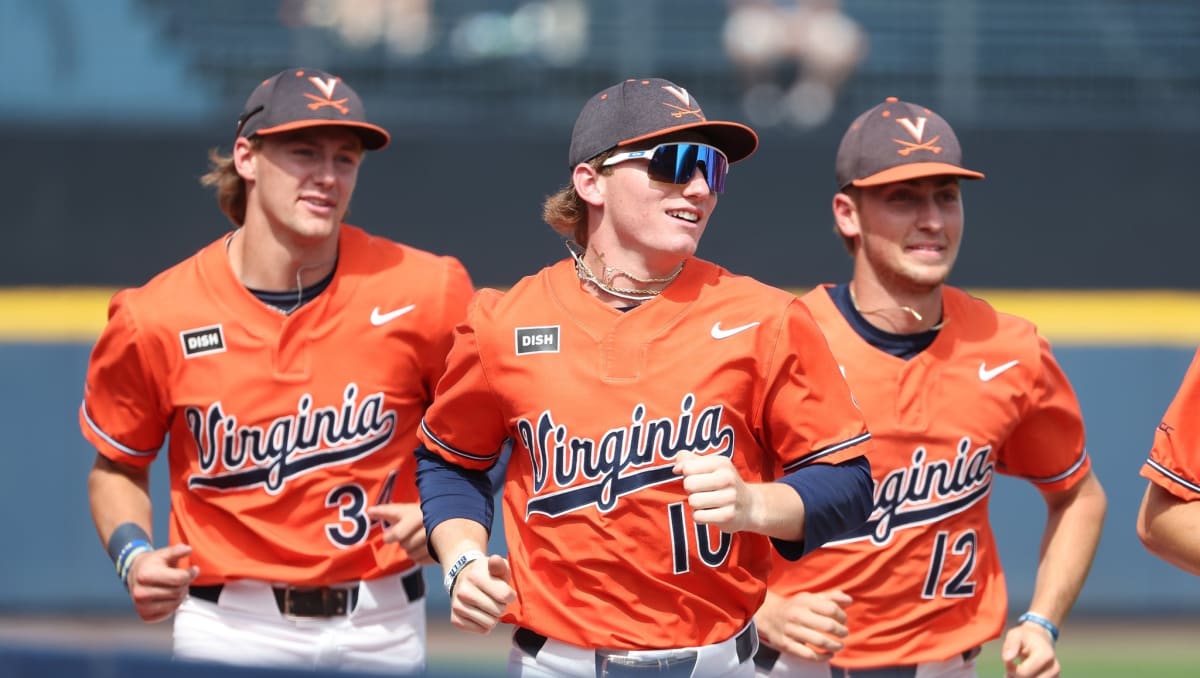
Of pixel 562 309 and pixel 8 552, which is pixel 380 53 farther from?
pixel 562 309

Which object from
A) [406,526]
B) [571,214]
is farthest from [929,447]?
[406,526]

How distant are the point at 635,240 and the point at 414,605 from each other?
1511 millimetres

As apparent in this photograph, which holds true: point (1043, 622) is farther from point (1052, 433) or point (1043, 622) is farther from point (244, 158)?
point (244, 158)

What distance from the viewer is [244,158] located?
4.31m

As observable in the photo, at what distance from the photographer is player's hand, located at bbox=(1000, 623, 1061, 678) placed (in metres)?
3.58

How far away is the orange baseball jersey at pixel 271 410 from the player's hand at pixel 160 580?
0.67ft

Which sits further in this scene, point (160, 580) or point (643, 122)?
point (160, 580)

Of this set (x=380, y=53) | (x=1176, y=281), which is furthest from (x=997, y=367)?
(x=380, y=53)

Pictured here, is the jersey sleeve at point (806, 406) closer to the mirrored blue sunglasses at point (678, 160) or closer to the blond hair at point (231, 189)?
the mirrored blue sunglasses at point (678, 160)

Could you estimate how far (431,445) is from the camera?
134 inches

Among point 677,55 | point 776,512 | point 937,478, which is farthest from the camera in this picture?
point 677,55

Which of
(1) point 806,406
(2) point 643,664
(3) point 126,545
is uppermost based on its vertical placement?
(1) point 806,406

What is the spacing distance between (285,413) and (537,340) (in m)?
1.12

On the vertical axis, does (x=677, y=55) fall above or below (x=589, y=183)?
below
